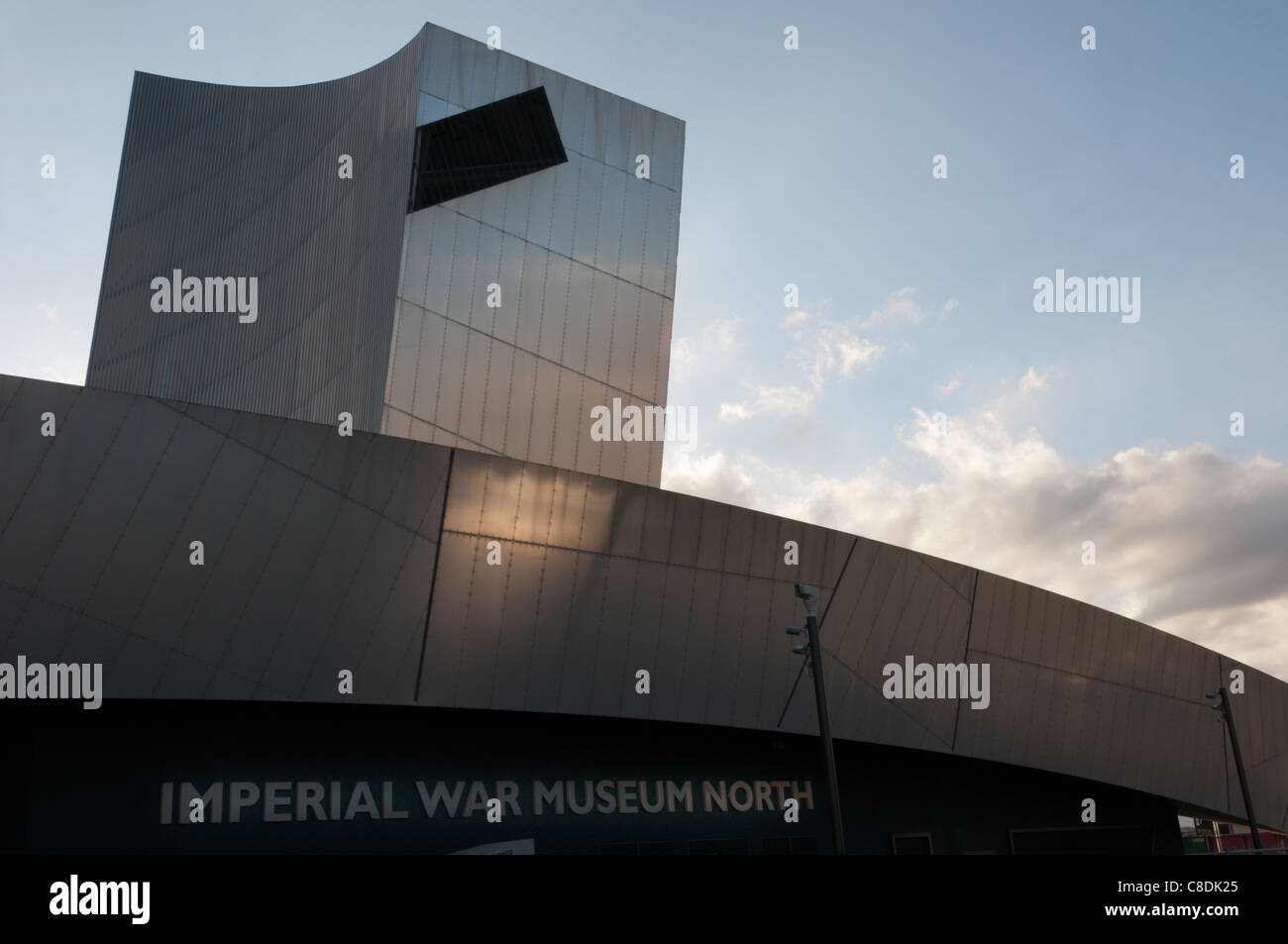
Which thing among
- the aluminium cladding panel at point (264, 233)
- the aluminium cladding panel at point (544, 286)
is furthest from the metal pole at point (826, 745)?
the aluminium cladding panel at point (264, 233)

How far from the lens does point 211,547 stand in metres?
15.0

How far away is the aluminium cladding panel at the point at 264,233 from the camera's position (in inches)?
970

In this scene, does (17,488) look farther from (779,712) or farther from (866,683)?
(866,683)

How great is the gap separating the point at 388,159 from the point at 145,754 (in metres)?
15.6

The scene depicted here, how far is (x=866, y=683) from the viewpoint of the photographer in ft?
72.1

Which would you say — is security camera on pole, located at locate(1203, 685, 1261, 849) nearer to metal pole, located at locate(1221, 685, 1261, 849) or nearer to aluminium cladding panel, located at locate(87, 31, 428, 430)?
metal pole, located at locate(1221, 685, 1261, 849)

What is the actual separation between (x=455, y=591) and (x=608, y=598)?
3095 millimetres

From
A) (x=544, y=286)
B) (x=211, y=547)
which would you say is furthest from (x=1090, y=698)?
(x=211, y=547)

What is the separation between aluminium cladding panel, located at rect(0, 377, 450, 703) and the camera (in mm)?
13844

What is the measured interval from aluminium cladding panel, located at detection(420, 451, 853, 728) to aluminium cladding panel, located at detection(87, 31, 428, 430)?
25.3ft

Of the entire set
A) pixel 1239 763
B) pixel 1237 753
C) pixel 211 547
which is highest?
pixel 211 547

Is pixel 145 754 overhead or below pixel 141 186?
below

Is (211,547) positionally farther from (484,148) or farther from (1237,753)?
(1237,753)
